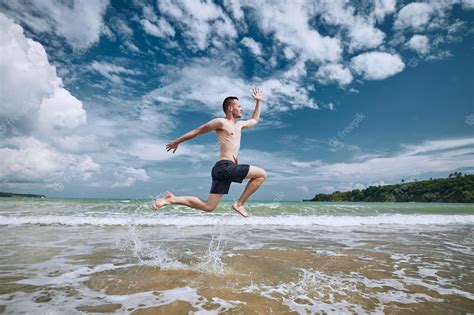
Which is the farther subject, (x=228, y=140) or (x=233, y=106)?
(x=233, y=106)

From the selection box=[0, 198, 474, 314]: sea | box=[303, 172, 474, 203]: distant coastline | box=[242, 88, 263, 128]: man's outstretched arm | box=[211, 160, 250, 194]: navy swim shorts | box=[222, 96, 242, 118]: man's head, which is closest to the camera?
box=[0, 198, 474, 314]: sea

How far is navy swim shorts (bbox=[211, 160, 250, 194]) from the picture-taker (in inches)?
221

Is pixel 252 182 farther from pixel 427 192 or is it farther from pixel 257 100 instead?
pixel 427 192

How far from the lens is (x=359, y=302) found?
150 inches

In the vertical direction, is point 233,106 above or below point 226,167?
above

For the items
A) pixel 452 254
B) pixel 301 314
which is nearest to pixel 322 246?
pixel 452 254

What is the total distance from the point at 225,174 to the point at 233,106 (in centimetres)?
137

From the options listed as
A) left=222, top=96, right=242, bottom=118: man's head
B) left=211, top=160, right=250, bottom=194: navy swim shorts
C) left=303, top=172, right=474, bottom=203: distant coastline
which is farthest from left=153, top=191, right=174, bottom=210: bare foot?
left=303, top=172, right=474, bottom=203: distant coastline

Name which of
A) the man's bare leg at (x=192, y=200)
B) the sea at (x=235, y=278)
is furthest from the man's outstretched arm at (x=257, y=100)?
the sea at (x=235, y=278)

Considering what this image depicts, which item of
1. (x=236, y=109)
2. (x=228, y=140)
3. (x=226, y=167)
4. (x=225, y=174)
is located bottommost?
(x=225, y=174)

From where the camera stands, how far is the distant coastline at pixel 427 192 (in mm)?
51469

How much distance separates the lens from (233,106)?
5941 mm

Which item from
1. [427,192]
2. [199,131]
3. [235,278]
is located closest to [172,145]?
[199,131]

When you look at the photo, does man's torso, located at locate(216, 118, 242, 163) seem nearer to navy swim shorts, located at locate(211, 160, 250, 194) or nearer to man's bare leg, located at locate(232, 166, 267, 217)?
navy swim shorts, located at locate(211, 160, 250, 194)
